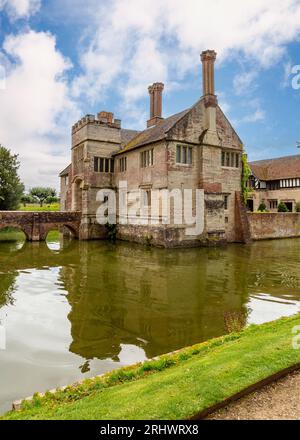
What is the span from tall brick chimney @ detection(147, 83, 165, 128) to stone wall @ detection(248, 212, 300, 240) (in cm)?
1276

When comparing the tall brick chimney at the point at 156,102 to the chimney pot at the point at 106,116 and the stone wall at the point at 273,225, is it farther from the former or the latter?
the stone wall at the point at 273,225

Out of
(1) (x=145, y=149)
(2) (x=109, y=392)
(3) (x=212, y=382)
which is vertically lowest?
(2) (x=109, y=392)

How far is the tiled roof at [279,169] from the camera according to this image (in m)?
46.6

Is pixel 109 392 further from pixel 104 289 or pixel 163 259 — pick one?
pixel 163 259

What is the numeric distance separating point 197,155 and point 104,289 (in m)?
16.3

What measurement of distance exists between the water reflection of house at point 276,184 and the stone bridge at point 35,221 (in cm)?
3069

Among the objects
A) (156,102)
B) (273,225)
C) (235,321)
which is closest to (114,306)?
(235,321)

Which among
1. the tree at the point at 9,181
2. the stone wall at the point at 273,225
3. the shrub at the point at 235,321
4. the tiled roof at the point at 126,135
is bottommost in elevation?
the shrub at the point at 235,321

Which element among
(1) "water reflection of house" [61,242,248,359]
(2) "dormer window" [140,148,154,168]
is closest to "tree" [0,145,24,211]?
(2) "dormer window" [140,148,154,168]

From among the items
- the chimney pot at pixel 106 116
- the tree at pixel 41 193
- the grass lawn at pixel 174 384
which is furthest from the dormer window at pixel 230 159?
the tree at pixel 41 193

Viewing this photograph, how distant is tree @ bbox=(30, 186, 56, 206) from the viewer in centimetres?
7931

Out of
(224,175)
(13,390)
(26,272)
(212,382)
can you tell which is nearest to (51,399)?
(13,390)

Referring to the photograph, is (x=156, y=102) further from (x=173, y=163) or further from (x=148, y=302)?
(x=148, y=302)
